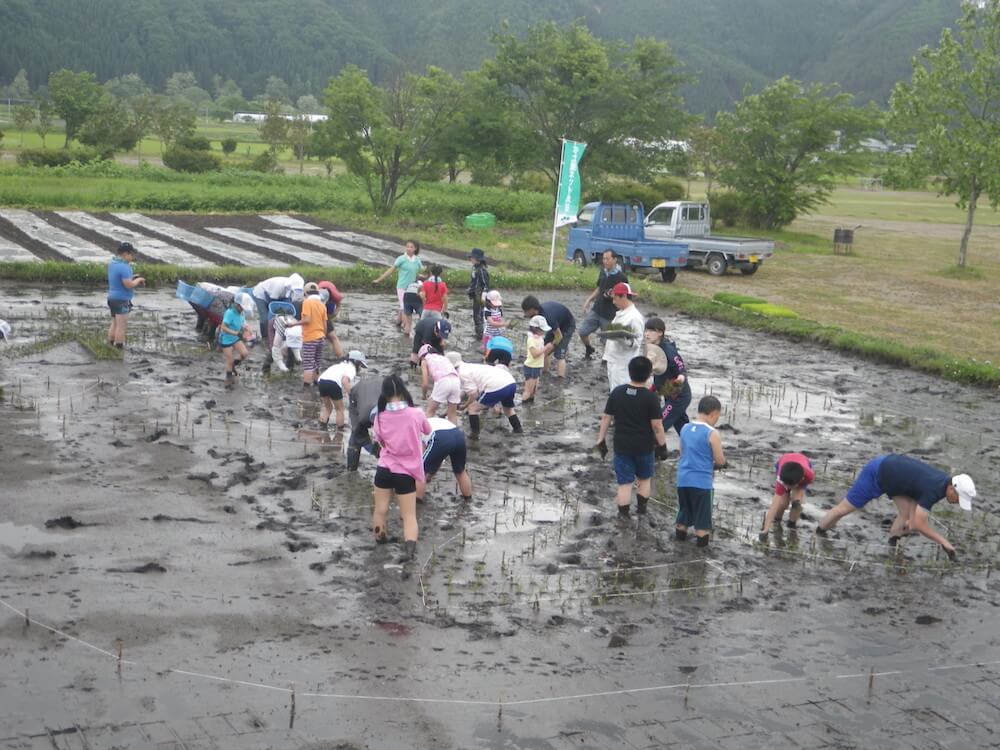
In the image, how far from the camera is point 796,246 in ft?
128

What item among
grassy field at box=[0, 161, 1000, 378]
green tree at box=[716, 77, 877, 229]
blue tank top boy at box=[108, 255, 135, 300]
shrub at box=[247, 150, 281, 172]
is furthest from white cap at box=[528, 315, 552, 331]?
shrub at box=[247, 150, 281, 172]

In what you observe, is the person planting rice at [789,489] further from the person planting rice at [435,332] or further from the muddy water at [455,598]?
the person planting rice at [435,332]

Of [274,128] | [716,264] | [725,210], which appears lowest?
[716,264]

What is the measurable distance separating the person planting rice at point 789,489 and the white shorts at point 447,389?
3.28 m

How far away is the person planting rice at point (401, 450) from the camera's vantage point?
9.37 metres

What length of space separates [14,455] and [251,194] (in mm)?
29521

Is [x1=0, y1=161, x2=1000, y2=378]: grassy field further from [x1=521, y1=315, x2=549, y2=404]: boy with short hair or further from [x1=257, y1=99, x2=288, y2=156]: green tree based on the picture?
[x1=257, y1=99, x2=288, y2=156]: green tree

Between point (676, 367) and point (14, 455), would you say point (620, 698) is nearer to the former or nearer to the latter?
point (676, 367)

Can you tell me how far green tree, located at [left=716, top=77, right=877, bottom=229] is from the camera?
40281 mm

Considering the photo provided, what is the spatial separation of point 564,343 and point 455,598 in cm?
820

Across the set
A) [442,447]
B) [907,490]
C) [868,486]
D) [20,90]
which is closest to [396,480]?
[442,447]

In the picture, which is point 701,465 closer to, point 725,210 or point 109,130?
point 725,210

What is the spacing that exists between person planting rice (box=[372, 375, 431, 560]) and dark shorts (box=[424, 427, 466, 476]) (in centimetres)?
87

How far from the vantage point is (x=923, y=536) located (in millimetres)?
10602
